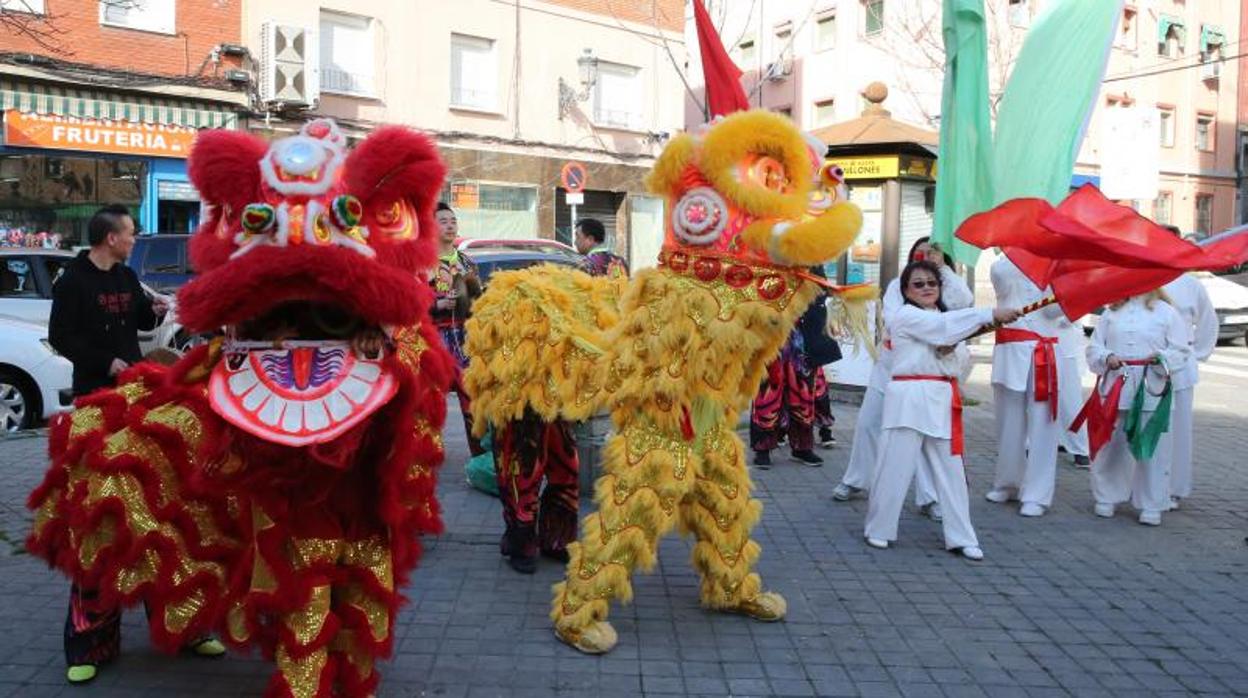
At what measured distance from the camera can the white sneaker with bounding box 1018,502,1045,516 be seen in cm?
644

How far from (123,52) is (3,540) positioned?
12736 millimetres

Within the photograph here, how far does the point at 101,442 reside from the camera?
3234mm

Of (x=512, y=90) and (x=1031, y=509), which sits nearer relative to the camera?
(x=1031, y=509)

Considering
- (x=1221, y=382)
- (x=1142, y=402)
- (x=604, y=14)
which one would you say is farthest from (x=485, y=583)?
(x=604, y=14)

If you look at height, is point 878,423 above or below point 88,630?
above

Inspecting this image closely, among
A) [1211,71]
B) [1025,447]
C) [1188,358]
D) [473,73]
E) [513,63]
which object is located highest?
[1211,71]

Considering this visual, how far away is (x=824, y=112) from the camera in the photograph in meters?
30.1

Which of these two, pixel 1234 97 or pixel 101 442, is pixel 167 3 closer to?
pixel 101 442

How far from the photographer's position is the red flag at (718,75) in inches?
166

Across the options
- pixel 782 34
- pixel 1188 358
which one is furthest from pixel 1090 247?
pixel 782 34

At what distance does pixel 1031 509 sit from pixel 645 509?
3600 millimetres

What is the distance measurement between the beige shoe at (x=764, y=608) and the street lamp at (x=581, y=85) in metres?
18.3

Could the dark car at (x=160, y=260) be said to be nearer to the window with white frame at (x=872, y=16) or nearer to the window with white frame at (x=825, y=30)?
the window with white frame at (x=872, y=16)

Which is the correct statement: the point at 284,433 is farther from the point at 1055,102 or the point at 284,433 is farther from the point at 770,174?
the point at 1055,102
